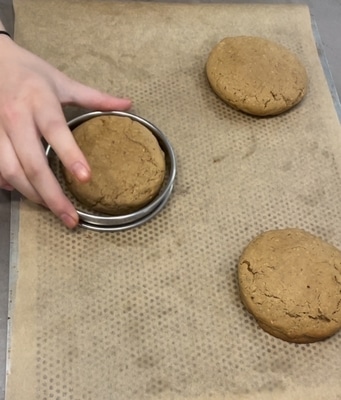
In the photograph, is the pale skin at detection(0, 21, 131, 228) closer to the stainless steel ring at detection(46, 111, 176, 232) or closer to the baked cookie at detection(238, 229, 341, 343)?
the stainless steel ring at detection(46, 111, 176, 232)

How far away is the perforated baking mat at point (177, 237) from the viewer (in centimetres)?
88

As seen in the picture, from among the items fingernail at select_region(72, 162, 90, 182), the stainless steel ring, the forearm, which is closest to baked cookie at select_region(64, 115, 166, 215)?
the stainless steel ring

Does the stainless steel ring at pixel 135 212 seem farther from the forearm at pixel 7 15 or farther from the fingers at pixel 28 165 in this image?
the forearm at pixel 7 15

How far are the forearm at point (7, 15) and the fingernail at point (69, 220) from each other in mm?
584

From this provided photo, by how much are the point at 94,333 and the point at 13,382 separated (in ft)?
0.49

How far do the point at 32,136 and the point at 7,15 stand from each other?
576 mm

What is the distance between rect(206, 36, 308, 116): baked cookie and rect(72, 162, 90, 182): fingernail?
1.53 feet

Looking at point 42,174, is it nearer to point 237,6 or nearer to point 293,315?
point 293,315

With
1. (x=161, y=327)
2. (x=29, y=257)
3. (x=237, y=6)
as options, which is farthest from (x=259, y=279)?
(x=237, y=6)

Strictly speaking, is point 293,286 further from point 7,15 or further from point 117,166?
point 7,15

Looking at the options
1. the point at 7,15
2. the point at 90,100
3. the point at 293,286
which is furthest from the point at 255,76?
the point at 7,15

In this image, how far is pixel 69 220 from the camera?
945 mm

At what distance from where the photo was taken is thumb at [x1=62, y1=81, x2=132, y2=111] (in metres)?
1.03

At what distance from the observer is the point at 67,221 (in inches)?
37.3
